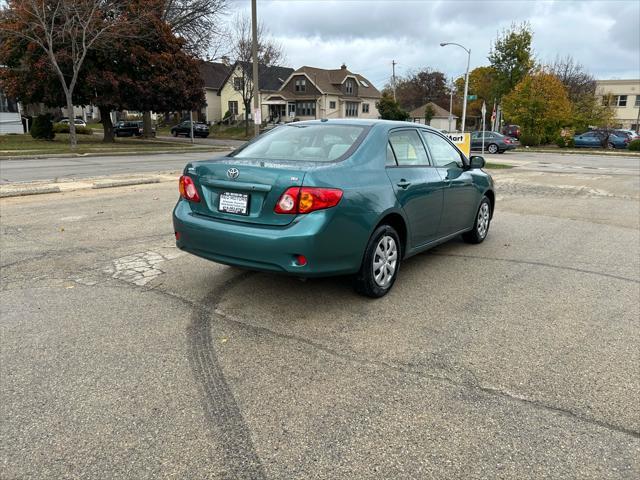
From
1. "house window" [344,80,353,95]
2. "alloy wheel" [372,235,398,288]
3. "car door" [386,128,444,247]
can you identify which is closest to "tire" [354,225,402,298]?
"alloy wheel" [372,235,398,288]

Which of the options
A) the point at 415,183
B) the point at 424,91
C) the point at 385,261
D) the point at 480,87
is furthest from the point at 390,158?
the point at 424,91

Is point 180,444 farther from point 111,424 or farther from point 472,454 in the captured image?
point 472,454

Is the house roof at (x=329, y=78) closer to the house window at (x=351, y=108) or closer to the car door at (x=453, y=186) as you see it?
the house window at (x=351, y=108)

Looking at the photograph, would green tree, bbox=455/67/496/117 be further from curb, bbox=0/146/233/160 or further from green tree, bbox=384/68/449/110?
curb, bbox=0/146/233/160

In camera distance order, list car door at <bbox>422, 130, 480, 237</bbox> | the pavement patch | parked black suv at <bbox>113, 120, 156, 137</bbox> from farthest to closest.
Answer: parked black suv at <bbox>113, 120, 156, 137</bbox>
car door at <bbox>422, 130, 480, 237</bbox>
the pavement patch

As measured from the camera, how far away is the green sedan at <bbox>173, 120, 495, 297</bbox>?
3.94m

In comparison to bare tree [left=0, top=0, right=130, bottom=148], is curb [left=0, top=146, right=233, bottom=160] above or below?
below

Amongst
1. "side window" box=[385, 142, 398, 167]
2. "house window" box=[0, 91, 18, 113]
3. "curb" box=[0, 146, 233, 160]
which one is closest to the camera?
"side window" box=[385, 142, 398, 167]

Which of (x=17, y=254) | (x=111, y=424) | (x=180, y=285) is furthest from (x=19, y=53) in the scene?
(x=111, y=424)

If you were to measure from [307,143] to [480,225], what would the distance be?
10.6 ft

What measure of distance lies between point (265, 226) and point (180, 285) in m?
1.46

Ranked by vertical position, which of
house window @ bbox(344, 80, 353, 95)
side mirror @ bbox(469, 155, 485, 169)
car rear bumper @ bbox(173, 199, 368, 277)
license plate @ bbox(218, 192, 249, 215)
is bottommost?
car rear bumper @ bbox(173, 199, 368, 277)

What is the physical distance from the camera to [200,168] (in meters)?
4.49

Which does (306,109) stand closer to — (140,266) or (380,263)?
(140,266)
